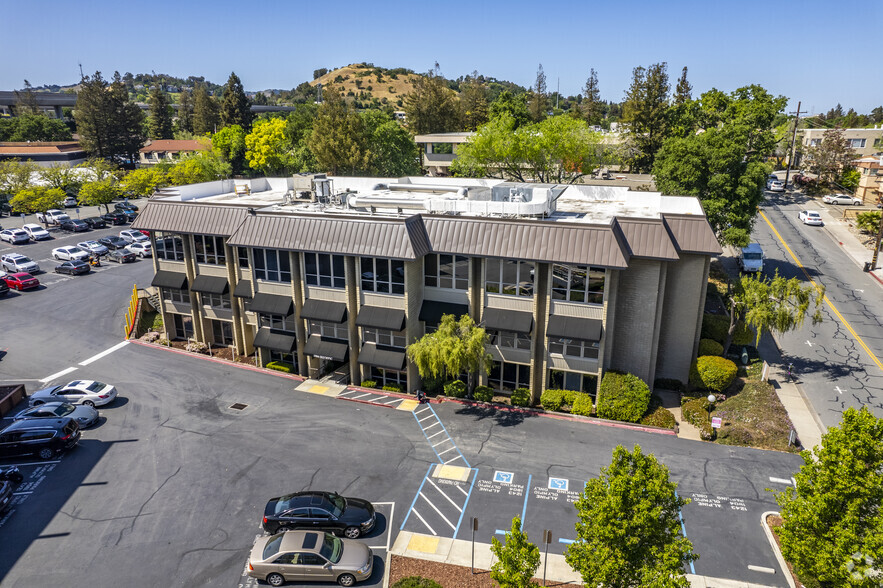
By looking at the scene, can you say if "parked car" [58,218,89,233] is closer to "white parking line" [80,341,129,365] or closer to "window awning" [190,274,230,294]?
"white parking line" [80,341,129,365]

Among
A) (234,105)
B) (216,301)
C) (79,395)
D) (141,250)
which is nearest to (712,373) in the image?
(216,301)

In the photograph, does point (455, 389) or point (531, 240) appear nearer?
point (531, 240)

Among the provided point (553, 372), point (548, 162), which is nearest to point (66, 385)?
point (553, 372)

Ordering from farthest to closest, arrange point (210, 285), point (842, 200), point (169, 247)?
point (842, 200), point (169, 247), point (210, 285)

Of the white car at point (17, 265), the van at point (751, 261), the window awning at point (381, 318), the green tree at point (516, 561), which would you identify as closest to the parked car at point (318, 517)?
the green tree at point (516, 561)

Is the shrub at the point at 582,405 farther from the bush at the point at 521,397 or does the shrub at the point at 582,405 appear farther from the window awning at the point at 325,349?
the window awning at the point at 325,349

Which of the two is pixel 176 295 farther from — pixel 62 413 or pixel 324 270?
pixel 324 270
